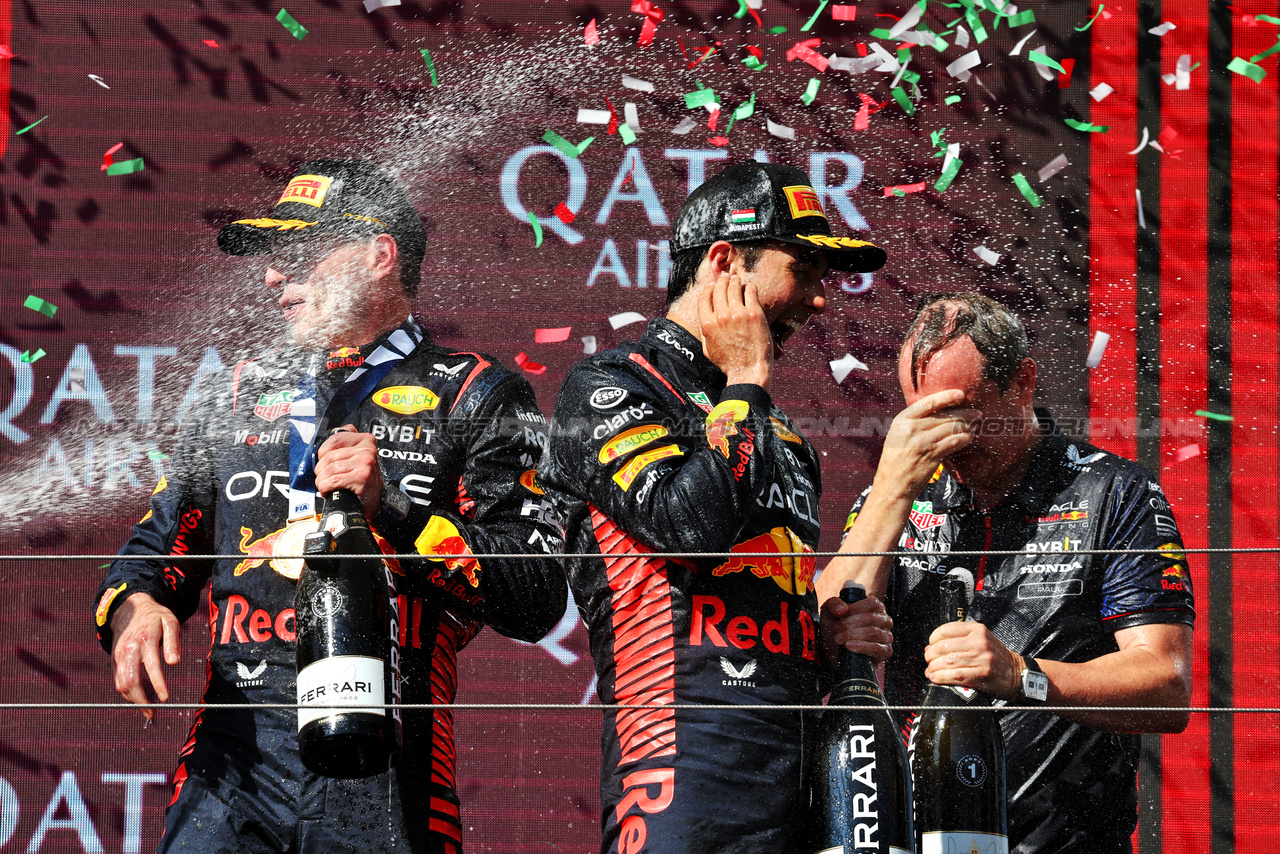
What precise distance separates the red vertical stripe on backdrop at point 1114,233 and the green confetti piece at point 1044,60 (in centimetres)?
6

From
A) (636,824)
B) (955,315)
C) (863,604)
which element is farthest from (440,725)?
(955,315)

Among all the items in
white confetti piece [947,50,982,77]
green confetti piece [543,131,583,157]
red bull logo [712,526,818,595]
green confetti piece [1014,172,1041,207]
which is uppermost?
white confetti piece [947,50,982,77]

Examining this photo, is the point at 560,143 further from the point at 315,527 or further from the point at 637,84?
the point at 315,527

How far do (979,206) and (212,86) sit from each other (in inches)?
52.0

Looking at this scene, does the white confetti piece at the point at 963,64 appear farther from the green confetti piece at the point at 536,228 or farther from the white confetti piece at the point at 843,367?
the green confetti piece at the point at 536,228

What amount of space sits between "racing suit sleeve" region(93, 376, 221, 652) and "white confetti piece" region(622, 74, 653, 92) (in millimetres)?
1066

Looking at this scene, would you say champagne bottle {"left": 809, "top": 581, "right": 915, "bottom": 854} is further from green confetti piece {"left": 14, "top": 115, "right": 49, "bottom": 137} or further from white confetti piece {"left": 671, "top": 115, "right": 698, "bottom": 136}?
green confetti piece {"left": 14, "top": 115, "right": 49, "bottom": 137}

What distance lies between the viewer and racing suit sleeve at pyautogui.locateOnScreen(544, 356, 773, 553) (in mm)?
1353

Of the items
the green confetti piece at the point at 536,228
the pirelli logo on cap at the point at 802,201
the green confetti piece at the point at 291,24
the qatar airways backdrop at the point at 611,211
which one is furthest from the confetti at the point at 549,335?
the pirelli logo on cap at the point at 802,201

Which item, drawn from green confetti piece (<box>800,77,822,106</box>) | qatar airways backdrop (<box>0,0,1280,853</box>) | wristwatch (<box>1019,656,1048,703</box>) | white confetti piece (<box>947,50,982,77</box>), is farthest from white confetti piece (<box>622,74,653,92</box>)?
wristwatch (<box>1019,656,1048,703</box>)

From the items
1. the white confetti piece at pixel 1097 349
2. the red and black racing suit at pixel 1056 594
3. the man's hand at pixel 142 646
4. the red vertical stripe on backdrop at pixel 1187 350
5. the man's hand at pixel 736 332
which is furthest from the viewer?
the white confetti piece at pixel 1097 349

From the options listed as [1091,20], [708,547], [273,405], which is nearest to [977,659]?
[708,547]

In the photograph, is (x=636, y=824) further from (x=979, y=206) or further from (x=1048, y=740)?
(x=979, y=206)

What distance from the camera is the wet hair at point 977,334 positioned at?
189cm
